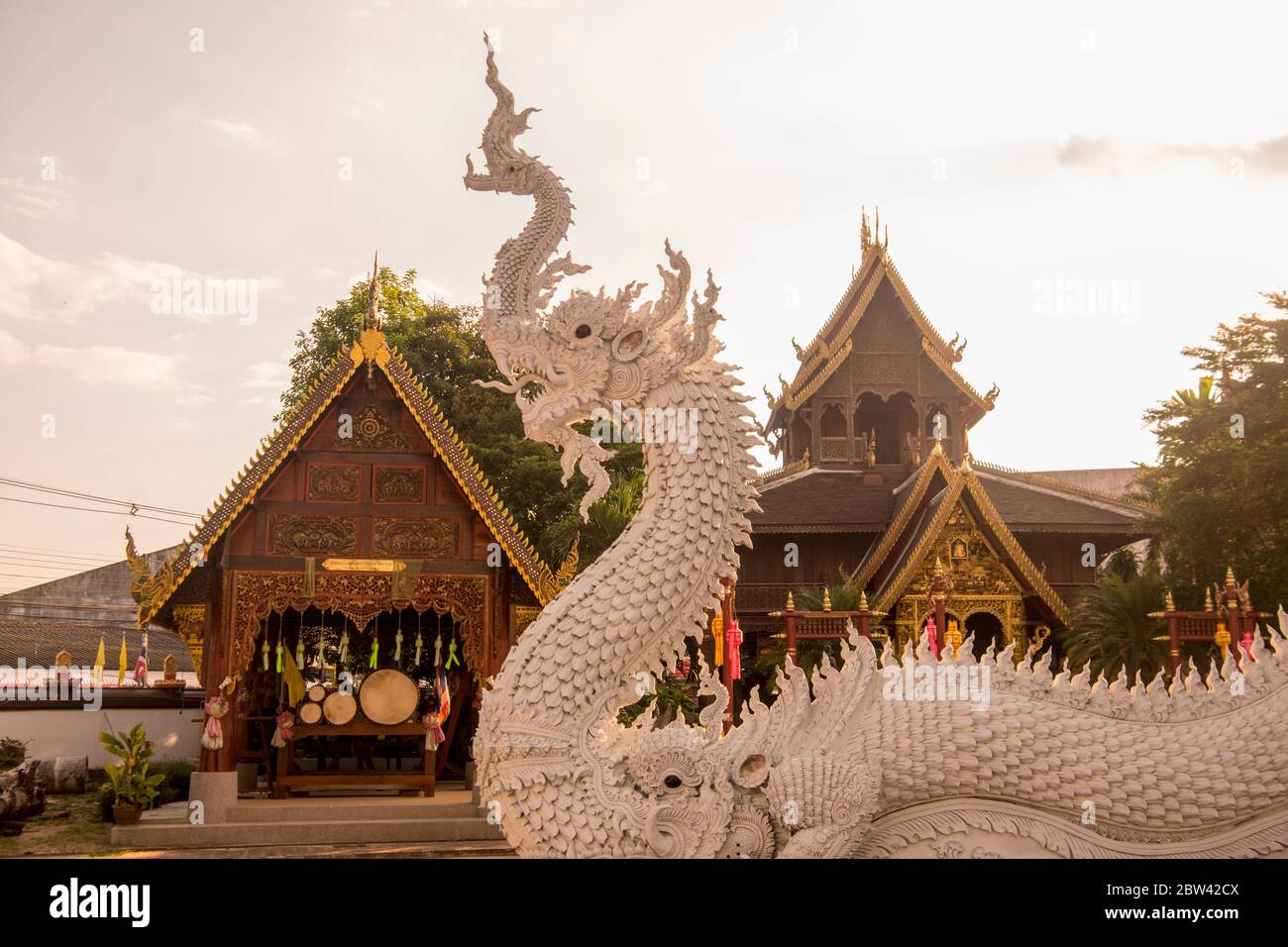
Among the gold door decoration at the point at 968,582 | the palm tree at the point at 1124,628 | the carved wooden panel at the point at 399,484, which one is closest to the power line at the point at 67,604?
the carved wooden panel at the point at 399,484

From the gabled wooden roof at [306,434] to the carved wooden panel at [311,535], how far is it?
48 cm

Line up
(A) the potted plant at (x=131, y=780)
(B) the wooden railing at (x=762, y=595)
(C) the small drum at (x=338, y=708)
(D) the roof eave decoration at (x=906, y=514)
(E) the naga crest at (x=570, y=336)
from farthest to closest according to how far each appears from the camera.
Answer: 1. (B) the wooden railing at (x=762, y=595)
2. (D) the roof eave decoration at (x=906, y=514)
3. (C) the small drum at (x=338, y=708)
4. (A) the potted plant at (x=131, y=780)
5. (E) the naga crest at (x=570, y=336)

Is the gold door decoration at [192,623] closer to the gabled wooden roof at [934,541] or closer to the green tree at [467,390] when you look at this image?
the green tree at [467,390]

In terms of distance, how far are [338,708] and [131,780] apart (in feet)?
7.65

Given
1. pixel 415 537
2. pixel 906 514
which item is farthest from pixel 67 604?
pixel 906 514

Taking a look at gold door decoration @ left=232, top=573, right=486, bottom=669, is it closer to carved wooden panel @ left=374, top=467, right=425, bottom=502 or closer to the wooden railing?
carved wooden panel @ left=374, top=467, right=425, bottom=502

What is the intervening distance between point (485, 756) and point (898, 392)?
2415 centimetres

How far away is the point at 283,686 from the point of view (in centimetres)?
1658

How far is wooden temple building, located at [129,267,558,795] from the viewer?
12.4 metres

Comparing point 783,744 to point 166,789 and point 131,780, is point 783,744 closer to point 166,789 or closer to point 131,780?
point 131,780

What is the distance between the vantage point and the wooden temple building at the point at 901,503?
21.0 metres

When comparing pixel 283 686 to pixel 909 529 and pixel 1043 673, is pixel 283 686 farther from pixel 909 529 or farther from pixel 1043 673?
pixel 1043 673

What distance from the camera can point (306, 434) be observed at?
12703 millimetres
